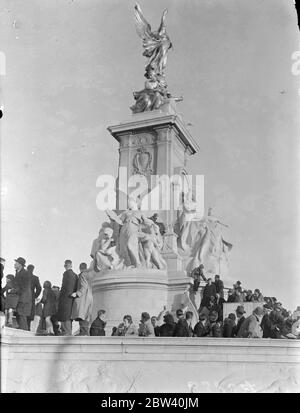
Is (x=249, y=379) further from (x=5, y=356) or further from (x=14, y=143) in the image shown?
(x=14, y=143)

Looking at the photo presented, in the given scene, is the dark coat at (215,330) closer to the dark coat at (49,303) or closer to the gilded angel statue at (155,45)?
the dark coat at (49,303)

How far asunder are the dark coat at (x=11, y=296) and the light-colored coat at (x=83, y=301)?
117 centimetres

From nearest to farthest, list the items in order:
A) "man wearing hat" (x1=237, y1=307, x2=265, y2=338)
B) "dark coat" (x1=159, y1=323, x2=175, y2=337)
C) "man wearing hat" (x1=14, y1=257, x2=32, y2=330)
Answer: "man wearing hat" (x1=237, y1=307, x2=265, y2=338) → "dark coat" (x1=159, y1=323, x2=175, y2=337) → "man wearing hat" (x1=14, y1=257, x2=32, y2=330)

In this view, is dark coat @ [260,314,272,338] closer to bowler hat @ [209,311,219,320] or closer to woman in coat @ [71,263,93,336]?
bowler hat @ [209,311,219,320]

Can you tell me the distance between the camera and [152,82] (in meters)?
16.2

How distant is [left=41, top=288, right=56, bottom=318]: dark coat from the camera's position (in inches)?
480

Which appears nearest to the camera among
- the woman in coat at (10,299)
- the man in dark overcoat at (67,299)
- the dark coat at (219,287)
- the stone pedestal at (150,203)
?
the woman in coat at (10,299)

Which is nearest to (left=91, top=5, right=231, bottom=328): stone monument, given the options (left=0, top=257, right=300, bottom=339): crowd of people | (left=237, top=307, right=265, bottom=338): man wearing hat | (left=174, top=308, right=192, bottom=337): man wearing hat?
(left=0, top=257, right=300, bottom=339): crowd of people

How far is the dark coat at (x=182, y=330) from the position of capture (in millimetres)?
10711

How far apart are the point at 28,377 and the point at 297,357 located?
432 cm

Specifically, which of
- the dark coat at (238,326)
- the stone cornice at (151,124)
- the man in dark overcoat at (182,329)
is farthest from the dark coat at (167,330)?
the stone cornice at (151,124)

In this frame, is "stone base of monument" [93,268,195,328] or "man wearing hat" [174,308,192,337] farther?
"stone base of monument" [93,268,195,328]

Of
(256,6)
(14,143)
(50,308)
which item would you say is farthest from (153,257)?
(256,6)

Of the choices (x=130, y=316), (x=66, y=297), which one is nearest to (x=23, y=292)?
(x=66, y=297)
